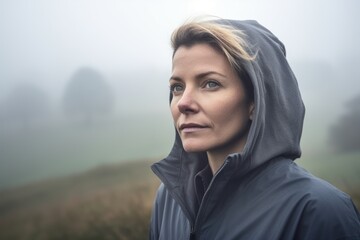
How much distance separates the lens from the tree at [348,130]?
2.93 m

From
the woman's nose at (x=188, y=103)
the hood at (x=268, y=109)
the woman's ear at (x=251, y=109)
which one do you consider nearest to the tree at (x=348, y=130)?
the hood at (x=268, y=109)

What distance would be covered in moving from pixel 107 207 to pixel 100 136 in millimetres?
435

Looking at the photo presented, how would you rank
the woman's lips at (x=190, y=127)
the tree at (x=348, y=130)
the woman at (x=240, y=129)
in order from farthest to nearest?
the tree at (x=348, y=130), the woman's lips at (x=190, y=127), the woman at (x=240, y=129)

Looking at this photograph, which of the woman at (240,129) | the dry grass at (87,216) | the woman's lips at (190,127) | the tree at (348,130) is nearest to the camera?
the woman at (240,129)

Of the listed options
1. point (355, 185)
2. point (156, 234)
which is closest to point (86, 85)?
point (156, 234)

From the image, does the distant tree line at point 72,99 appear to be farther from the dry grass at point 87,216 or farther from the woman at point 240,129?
the woman at point 240,129

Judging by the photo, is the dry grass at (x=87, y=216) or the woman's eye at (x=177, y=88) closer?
the woman's eye at (x=177, y=88)

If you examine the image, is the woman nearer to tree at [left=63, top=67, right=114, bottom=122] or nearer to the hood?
the hood

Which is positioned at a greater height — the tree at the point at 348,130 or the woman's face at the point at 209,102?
the woman's face at the point at 209,102

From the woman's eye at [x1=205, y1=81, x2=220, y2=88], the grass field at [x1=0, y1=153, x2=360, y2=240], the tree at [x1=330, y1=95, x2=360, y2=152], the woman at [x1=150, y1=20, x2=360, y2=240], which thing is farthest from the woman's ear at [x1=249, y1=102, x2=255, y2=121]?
the tree at [x1=330, y1=95, x2=360, y2=152]

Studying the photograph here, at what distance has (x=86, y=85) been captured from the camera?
246 cm

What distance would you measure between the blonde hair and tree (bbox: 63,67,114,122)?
1.45 metres

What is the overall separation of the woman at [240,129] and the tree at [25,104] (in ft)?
5.00

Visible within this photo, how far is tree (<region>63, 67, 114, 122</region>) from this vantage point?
245 cm
